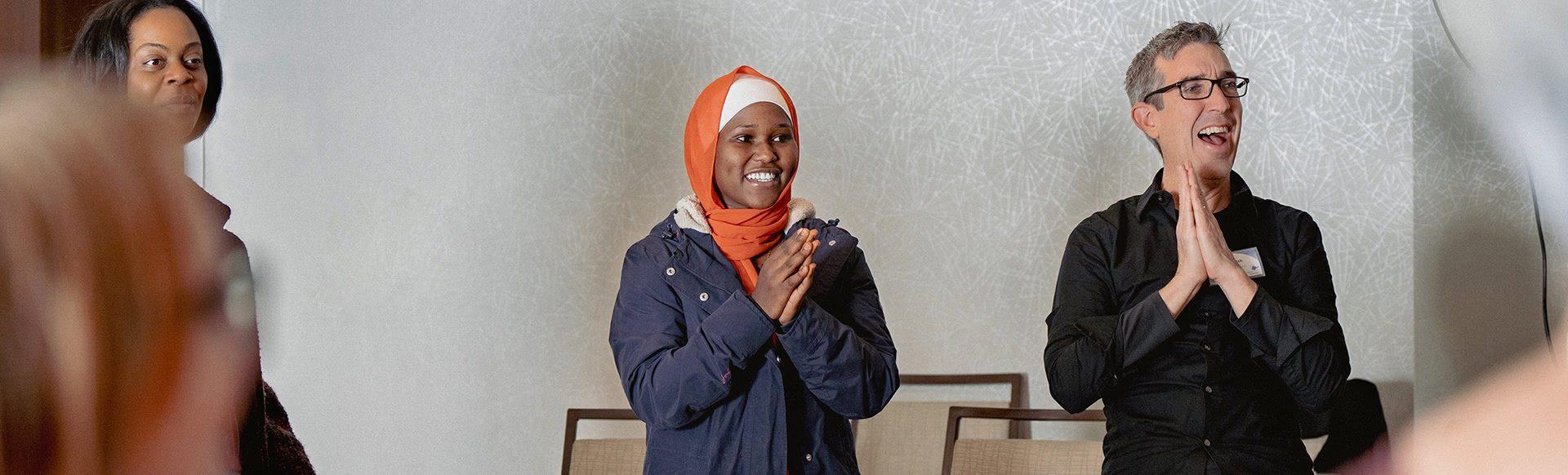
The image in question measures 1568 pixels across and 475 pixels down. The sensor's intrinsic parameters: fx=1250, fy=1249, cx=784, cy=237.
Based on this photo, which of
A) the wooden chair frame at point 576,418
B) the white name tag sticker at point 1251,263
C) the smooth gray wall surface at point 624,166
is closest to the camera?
the white name tag sticker at point 1251,263

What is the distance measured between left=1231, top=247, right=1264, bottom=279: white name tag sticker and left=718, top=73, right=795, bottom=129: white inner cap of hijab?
2.67ft

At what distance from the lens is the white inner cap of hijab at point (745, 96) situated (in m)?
2.20

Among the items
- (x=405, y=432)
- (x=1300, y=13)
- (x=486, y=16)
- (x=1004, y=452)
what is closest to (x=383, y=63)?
(x=486, y=16)

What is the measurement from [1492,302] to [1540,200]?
33cm

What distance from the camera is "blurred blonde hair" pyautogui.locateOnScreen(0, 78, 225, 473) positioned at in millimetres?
398

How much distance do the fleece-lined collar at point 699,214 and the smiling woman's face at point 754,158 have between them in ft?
0.16

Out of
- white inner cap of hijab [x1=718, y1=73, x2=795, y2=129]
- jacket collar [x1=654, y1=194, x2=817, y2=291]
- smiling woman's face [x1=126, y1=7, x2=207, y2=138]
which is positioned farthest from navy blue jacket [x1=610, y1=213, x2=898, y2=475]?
smiling woman's face [x1=126, y1=7, x2=207, y2=138]

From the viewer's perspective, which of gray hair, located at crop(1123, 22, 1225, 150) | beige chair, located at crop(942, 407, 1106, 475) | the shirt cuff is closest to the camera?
the shirt cuff

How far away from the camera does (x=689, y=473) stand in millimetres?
2023

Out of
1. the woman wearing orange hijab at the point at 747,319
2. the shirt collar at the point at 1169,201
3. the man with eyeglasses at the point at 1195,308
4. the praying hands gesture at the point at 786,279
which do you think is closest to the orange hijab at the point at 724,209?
the woman wearing orange hijab at the point at 747,319

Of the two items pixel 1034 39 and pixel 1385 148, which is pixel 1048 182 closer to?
pixel 1034 39

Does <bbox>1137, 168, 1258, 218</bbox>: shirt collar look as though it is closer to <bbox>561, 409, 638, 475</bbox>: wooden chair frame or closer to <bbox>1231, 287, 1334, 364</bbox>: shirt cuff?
<bbox>1231, 287, 1334, 364</bbox>: shirt cuff

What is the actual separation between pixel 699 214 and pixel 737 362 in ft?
1.24

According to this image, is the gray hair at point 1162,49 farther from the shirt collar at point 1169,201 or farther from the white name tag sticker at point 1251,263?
the white name tag sticker at point 1251,263
